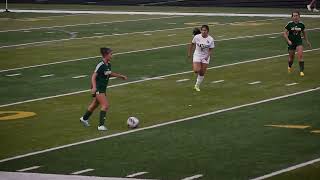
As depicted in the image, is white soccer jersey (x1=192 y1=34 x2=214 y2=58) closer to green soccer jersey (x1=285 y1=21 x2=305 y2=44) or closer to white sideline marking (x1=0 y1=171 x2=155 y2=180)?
green soccer jersey (x1=285 y1=21 x2=305 y2=44)

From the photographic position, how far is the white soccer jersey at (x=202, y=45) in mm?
24594

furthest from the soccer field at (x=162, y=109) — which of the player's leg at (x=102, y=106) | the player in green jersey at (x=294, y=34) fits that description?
the player in green jersey at (x=294, y=34)

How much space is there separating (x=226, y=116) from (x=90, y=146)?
4.07 meters

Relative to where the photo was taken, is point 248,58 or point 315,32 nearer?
point 248,58

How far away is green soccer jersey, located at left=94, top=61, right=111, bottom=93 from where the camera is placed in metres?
18.7

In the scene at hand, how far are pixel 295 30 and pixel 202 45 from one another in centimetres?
421

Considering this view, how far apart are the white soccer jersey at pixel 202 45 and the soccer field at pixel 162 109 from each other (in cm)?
92

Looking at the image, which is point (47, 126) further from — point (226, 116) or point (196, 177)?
point (196, 177)

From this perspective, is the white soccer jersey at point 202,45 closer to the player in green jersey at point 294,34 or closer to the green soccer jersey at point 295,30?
the player in green jersey at point 294,34

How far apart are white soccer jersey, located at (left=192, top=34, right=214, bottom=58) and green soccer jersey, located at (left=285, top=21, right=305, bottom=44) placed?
3937 mm

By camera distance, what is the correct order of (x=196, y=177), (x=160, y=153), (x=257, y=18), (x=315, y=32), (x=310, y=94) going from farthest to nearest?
(x=257, y=18) < (x=315, y=32) < (x=310, y=94) < (x=160, y=153) < (x=196, y=177)

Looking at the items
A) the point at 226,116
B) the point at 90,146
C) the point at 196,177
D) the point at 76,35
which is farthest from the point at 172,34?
the point at 196,177

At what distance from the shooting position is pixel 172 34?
133 feet

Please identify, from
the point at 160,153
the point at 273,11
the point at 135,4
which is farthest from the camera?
the point at 135,4
